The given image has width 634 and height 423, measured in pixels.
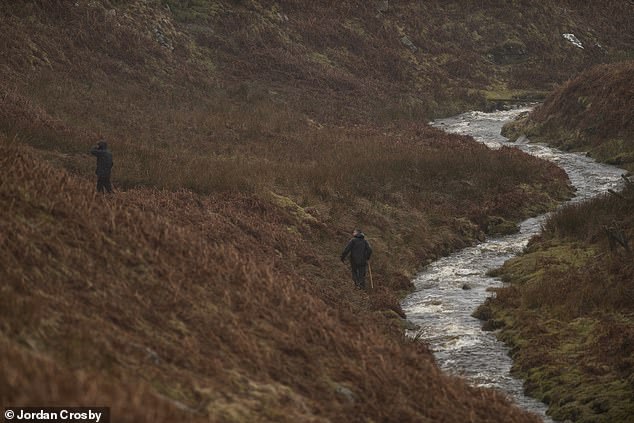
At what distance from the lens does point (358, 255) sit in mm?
21000

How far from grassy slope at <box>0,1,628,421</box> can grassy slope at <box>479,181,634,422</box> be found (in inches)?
91.6

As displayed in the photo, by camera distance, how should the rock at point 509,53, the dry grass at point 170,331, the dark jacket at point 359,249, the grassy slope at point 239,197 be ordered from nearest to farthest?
the dry grass at point 170,331
the grassy slope at point 239,197
the dark jacket at point 359,249
the rock at point 509,53

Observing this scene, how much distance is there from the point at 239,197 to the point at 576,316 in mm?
11082

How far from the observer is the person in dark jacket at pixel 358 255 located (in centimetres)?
2091

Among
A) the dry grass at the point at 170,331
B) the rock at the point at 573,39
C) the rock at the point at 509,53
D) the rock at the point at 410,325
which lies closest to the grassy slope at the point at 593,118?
the rock at the point at 509,53

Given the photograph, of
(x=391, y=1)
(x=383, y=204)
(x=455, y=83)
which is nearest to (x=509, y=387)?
(x=383, y=204)

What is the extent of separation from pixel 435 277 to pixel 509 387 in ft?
28.1

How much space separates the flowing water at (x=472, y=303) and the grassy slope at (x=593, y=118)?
2.39m

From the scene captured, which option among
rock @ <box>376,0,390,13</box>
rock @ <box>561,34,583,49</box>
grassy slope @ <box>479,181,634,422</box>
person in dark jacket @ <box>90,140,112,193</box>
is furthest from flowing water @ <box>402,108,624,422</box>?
rock @ <box>561,34,583,49</box>

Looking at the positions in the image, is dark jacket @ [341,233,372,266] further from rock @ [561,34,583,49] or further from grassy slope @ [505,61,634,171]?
rock @ [561,34,583,49]

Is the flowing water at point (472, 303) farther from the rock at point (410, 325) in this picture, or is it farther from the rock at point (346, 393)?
the rock at point (346, 393)

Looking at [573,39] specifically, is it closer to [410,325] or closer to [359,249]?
[359,249]

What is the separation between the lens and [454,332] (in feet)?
62.5

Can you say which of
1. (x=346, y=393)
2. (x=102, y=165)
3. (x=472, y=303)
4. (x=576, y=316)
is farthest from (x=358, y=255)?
(x=346, y=393)
